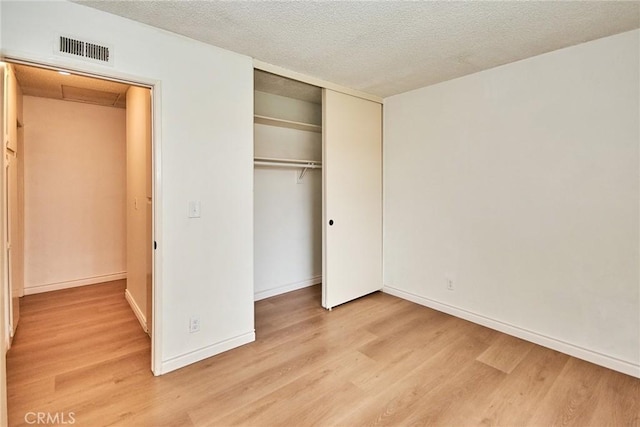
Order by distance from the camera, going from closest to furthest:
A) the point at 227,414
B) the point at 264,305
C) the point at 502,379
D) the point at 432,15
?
the point at 227,414
the point at 432,15
the point at 502,379
the point at 264,305

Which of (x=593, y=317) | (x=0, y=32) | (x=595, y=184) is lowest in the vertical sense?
(x=593, y=317)

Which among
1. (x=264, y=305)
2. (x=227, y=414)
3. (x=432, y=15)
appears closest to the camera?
(x=227, y=414)

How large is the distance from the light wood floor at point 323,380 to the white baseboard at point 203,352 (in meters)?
0.05

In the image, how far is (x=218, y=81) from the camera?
2482mm

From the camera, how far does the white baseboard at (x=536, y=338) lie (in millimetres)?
2323

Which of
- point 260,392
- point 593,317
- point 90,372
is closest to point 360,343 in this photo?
point 260,392

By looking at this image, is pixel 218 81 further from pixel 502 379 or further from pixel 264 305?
pixel 502 379

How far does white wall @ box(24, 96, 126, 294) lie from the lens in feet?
13.1

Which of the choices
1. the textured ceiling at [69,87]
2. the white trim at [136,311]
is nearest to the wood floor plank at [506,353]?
the white trim at [136,311]

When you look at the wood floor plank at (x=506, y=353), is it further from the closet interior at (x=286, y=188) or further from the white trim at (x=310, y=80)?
the white trim at (x=310, y=80)

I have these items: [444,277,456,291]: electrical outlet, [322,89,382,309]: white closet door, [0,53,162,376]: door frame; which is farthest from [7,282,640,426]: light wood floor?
[322,89,382,309]: white closet door

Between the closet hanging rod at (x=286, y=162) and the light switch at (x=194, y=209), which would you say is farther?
the closet hanging rod at (x=286, y=162)

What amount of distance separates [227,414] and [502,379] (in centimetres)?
187

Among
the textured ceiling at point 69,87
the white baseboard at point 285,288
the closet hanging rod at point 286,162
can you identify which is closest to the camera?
the textured ceiling at point 69,87
